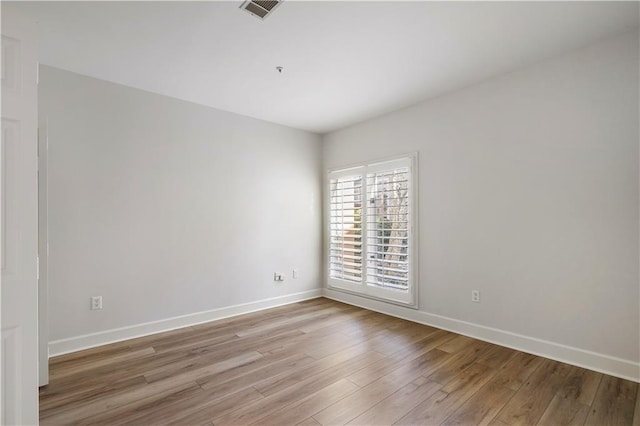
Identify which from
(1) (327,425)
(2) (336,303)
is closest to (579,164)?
(1) (327,425)

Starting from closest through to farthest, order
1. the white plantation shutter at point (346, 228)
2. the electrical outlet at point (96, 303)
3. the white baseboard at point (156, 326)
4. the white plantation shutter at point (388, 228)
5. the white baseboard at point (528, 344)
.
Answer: the white baseboard at point (528, 344) → the white baseboard at point (156, 326) → the electrical outlet at point (96, 303) → the white plantation shutter at point (388, 228) → the white plantation shutter at point (346, 228)

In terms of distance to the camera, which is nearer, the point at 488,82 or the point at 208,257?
the point at 488,82

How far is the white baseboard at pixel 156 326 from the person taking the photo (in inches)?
109

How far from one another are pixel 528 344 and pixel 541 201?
1.30 m

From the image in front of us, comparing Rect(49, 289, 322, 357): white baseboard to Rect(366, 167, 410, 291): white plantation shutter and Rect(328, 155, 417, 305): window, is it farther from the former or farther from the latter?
Rect(366, 167, 410, 291): white plantation shutter

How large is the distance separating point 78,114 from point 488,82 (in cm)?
402

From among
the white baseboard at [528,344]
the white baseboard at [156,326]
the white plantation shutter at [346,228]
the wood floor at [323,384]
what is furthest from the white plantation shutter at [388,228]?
the white baseboard at [156,326]

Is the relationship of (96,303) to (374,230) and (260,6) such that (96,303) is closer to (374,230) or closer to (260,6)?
(260,6)

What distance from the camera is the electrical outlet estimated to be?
2.91 m

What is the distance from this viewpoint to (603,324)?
2.38 m

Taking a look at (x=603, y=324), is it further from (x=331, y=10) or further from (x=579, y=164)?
(x=331, y=10)

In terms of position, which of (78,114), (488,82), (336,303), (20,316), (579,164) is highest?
(488,82)

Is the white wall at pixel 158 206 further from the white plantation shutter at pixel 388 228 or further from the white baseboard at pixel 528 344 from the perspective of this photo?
the white baseboard at pixel 528 344

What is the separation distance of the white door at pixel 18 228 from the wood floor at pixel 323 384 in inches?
14.2
